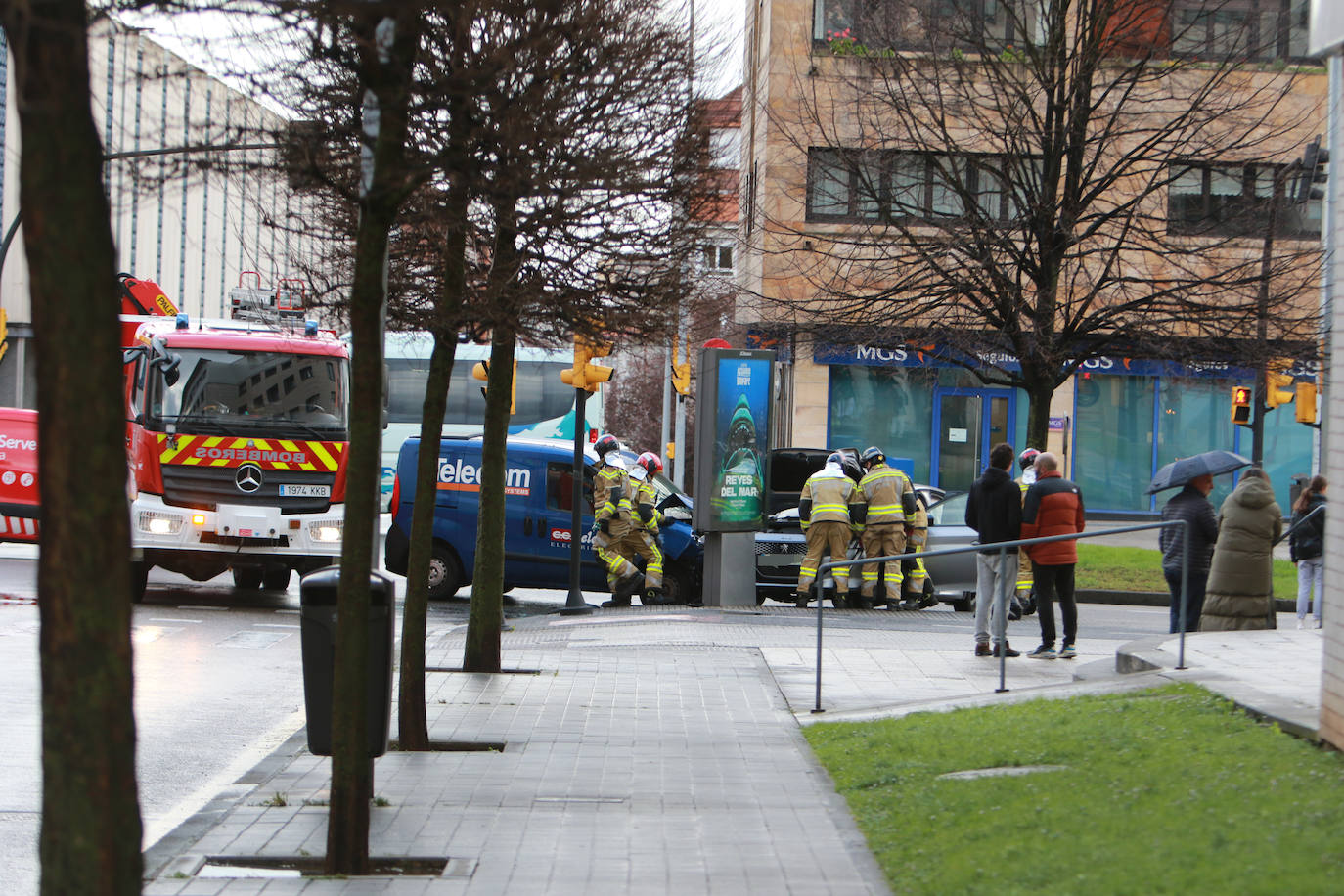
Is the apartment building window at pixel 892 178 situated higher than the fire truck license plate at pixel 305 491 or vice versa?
the apartment building window at pixel 892 178

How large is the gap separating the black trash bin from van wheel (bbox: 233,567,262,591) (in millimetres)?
12066

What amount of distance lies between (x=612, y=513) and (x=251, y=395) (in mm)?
4211

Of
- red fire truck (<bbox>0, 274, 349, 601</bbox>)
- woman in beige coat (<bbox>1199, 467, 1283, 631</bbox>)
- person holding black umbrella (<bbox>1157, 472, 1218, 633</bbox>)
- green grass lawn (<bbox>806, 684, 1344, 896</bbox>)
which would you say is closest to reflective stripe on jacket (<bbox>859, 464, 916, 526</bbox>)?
person holding black umbrella (<bbox>1157, 472, 1218, 633</bbox>)

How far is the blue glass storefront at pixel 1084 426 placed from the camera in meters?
32.7

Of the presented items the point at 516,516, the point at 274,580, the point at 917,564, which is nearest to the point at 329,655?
the point at 516,516

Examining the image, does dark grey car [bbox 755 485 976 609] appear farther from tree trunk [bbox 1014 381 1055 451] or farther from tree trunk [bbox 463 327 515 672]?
tree trunk [bbox 463 327 515 672]

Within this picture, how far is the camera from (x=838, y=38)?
26.5 meters

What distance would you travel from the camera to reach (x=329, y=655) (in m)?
6.68

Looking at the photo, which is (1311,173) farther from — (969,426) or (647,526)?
(969,426)

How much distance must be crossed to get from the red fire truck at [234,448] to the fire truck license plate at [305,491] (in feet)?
0.04

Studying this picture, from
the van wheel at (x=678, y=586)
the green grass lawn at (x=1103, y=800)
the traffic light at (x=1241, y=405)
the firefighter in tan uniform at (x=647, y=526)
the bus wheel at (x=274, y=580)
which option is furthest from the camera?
the traffic light at (x=1241, y=405)

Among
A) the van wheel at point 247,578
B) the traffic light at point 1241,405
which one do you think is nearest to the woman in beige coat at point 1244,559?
the van wheel at point 247,578

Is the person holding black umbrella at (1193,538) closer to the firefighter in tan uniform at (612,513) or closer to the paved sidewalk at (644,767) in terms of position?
the paved sidewalk at (644,767)

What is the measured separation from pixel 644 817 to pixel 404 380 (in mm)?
26458
